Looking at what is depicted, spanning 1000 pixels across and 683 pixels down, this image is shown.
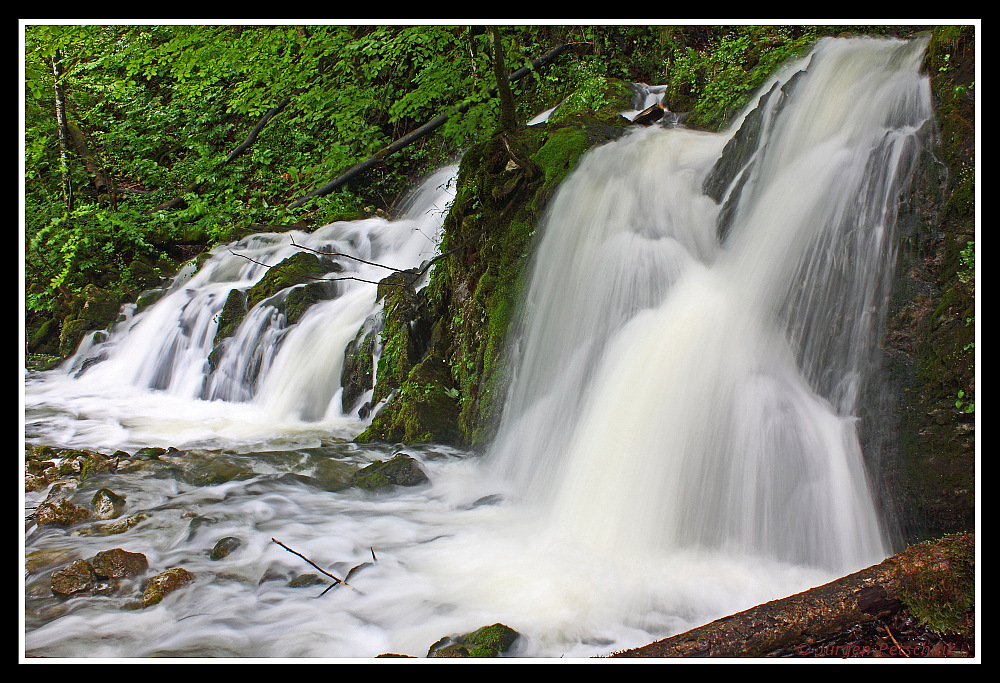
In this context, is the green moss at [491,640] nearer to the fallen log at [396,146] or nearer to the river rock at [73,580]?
the river rock at [73,580]

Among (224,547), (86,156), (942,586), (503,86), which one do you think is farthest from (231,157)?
(942,586)

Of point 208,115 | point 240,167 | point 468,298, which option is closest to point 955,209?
point 468,298

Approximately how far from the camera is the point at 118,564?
3.29 meters

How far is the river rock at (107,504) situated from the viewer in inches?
159

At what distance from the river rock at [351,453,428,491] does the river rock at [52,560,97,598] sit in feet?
5.72

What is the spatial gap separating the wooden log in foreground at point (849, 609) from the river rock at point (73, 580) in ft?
9.33

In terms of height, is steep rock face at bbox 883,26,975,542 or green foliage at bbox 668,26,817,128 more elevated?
green foliage at bbox 668,26,817,128

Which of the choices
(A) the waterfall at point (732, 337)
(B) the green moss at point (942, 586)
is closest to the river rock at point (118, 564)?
(A) the waterfall at point (732, 337)

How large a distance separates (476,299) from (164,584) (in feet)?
11.0

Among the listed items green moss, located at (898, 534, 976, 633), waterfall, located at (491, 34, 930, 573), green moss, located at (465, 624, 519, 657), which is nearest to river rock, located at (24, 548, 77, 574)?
green moss, located at (465, 624, 519, 657)

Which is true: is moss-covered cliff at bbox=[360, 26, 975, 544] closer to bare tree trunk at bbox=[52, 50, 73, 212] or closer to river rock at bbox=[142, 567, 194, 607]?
river rock at bbox=[142, 567, 194, 607]

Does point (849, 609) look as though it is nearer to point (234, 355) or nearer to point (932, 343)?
point (932, 343)

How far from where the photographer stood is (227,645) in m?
2.84

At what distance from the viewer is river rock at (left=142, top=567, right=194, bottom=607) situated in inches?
122
